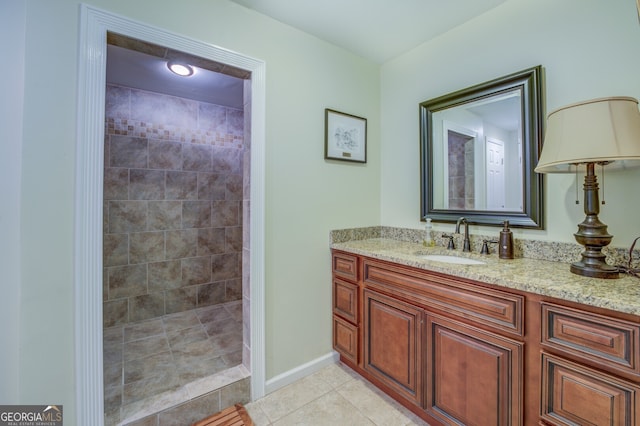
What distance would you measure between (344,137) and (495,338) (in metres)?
1.62

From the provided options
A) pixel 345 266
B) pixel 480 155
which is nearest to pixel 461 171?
pixel 480 155

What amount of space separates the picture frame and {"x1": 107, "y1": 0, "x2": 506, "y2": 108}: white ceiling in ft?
1.83

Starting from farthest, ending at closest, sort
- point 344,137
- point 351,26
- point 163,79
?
point 163,79 → point 344,137 → point 351,26

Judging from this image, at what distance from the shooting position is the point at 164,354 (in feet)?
6.54

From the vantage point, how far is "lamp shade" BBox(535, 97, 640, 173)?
3.23 ft

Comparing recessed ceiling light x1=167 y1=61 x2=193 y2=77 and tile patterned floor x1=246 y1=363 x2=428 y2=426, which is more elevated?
recessed ceiling light x1=167 y1=61 x2=193 y2=77

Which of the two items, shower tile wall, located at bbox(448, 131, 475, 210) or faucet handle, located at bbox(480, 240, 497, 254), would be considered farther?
shower tile wall, located at bbox(448, 131, 475, 210)

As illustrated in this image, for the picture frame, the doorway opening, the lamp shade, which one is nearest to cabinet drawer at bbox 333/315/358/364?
the doorway opening

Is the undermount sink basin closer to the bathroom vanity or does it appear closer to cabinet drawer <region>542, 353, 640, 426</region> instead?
the bathroom vanity

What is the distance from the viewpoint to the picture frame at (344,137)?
1999mm

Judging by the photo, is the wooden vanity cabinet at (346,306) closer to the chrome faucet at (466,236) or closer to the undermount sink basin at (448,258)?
the undermount sink basin at (448,258)

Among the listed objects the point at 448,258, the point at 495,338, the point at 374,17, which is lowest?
the point at 495,338

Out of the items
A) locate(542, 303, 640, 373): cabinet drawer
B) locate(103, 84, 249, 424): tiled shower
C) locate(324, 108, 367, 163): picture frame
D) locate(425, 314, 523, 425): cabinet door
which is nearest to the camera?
locate(542, 303, 640, 373): cabinet drawer

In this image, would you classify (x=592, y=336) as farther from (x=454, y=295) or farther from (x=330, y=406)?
(x=330, y=406)
